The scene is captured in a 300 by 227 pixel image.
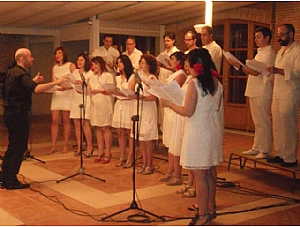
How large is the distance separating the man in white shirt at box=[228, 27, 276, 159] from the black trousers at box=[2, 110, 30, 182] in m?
2.54

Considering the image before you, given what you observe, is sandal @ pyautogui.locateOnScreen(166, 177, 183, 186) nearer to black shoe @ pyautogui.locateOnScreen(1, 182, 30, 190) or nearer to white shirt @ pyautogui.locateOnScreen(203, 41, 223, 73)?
white shirt @ pyautogui.locateOnScreen(203, 41, 223, 73)

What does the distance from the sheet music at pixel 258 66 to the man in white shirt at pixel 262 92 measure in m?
0.14

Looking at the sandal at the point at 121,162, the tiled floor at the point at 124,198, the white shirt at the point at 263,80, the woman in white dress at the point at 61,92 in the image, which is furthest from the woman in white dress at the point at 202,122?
the woman in white dress at the point at 61,92

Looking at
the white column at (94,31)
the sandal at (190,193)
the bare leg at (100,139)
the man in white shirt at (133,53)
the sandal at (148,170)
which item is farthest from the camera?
the white column at (94,31)

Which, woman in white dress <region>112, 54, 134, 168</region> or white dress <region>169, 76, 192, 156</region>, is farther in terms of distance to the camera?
woman in white dress <region>112, 54, 134, 168</region>

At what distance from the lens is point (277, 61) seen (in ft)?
16.5

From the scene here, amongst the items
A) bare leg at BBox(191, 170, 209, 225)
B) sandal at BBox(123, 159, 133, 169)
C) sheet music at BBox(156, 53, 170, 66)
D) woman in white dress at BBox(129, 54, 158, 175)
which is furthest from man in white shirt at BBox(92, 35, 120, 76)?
bare leg at BBox(191, 170, 209, 225)

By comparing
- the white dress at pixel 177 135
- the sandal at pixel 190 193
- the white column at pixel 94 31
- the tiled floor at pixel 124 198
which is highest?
the white column at pixel 94 31

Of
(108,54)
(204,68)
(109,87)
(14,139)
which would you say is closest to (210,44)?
(109,87)

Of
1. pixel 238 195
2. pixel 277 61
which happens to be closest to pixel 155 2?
pixel 277 61

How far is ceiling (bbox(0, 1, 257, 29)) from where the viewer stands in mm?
7531

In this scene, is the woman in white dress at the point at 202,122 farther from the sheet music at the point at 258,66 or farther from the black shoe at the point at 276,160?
the black shoe at the point at 276,160

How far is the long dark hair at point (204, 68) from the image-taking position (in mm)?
3451

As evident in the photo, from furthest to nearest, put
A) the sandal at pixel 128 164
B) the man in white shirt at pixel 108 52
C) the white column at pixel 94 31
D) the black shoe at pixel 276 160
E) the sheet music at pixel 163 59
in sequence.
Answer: the white column at pixel 94 31 < the man in white shirt at pixel 108 52 < the sandal at pixel 128 164 < the sheet music at pixel 163 59 < the black shoe at pixel 276 160
